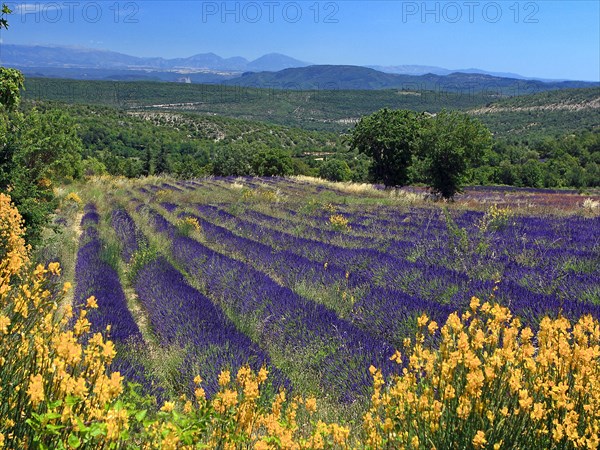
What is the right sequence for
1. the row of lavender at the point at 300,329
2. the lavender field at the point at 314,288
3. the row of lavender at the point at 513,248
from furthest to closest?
the row of lavender at the point at 513,248, the lavender field at the point at 314,288, the row of lavender at the point at 300,329

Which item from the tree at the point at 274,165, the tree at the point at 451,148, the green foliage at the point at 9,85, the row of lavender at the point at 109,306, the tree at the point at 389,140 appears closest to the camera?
the row of lavender at the point at 109,306

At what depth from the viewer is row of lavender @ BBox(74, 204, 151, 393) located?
3.50m

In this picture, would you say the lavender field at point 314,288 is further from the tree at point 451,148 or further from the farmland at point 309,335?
the tree at point 451,148

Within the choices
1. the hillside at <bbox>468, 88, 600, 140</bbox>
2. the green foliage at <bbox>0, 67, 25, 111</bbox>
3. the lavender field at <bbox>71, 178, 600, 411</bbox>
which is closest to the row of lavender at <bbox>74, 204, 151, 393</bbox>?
the lavender field at <bbox>71, 178, 600, 411</bbox>

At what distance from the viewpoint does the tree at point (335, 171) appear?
39156mm

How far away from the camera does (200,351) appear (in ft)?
13.1

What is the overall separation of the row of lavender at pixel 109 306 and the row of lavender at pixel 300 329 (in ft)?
3.88

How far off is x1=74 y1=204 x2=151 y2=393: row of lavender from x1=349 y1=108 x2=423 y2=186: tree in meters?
20.8

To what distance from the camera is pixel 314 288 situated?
6.01 meters

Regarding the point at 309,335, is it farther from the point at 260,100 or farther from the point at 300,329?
the point at 260,100

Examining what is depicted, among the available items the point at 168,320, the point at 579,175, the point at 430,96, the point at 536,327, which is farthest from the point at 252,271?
the point at 430,96

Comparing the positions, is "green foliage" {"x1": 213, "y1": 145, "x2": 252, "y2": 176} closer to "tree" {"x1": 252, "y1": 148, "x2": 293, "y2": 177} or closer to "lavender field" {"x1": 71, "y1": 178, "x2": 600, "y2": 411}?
"tree" {"x1": 252, "y1": 148, "x2": 293, "y2": 177}

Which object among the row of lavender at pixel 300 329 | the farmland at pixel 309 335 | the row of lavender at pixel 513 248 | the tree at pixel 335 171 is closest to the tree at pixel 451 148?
the farmland at pixel 309 335

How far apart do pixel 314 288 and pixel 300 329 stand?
1477mm
